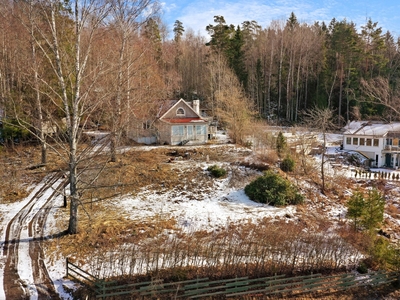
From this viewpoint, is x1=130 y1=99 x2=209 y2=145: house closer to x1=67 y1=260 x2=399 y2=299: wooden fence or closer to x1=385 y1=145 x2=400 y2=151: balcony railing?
x1=67 y1=260 x2=399 y2=299: wooden fence

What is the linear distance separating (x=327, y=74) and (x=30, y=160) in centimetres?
4461

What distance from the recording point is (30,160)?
20969 mm

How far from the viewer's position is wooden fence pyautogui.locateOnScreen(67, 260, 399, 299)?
28.9 feet

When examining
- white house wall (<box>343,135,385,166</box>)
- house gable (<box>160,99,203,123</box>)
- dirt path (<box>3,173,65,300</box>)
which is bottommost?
dirt path (<box>3,173,65,300</box>)

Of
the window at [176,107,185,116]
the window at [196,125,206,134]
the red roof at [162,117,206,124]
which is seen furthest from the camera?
the window at [176,107,185,116]

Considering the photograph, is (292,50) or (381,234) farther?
(292,50)

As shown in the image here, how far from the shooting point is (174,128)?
2856 cm

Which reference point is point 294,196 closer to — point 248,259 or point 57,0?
point 248,259

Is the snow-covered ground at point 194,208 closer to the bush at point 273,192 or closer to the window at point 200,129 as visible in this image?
the bush at point 273,192

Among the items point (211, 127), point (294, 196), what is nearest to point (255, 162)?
point (294, 196)

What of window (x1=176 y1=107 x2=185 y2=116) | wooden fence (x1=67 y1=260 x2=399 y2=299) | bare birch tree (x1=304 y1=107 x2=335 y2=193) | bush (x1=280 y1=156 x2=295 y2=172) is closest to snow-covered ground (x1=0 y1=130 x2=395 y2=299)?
bare birch tree (x1=304 y1=107 x2=335 y2=193)

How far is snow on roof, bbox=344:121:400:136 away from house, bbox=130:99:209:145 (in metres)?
18.3

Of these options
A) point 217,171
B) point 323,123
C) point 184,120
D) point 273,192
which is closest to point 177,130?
point 184,120

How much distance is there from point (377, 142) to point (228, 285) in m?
30.8
